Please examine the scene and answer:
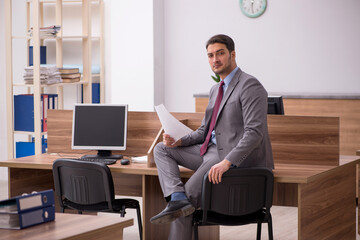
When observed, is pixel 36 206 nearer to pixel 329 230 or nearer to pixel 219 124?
pixel 219 124

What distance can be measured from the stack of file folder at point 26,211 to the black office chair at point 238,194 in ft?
4.26

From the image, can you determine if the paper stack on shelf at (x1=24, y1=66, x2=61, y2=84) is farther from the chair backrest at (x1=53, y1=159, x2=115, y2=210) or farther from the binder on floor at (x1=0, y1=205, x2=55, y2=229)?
the binder on floor at (x1=0, y1=205, x2=55, y2=229)

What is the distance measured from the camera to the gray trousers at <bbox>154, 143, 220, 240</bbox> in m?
3.73

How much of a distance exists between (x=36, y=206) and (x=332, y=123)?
7.58 feet

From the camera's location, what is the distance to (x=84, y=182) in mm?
4000

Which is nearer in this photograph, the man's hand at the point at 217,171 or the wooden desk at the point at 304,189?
the man's hand at the point at 217,171

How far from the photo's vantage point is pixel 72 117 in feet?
15.9

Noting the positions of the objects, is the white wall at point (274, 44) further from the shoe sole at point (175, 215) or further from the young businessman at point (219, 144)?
the shoe sole at point (175, 215)

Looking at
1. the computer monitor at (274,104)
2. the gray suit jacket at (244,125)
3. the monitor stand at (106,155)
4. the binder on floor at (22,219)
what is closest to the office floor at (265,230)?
the monitor stand at (106,155)

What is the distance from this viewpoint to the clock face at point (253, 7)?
24.2 ft

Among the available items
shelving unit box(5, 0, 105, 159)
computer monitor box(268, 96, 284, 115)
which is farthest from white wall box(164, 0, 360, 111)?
computer monitor box(268, 96, 284, 115)

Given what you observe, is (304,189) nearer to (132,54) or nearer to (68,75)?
(68,75)


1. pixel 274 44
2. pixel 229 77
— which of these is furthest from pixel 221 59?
pixel 274 44

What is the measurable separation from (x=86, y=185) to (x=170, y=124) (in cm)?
69
